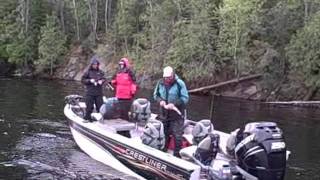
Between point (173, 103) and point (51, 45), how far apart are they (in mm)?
44650

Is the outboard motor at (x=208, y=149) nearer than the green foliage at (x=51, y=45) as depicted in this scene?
Yes

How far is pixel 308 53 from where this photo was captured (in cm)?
3403

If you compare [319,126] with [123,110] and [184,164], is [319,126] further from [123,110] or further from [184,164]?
[184,164]

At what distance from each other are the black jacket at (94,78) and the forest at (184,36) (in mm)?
22620

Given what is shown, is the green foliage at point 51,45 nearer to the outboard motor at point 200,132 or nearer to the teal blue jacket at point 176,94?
the outboard motor at point 200,132

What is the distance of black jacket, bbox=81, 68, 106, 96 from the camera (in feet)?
44.5

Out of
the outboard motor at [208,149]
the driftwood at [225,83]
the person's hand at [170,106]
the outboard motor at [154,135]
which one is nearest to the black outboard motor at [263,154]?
the outboard motor at [208,149]

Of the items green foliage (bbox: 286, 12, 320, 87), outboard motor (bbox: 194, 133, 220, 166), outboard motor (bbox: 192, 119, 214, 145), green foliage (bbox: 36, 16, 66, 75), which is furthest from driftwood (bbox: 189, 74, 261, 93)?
outboard motor (bbox: 194, 133, 220, 166)

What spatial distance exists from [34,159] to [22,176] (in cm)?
142

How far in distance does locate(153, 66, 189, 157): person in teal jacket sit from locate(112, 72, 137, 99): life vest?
2.15 metres

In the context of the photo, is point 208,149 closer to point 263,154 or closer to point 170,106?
point 263,154

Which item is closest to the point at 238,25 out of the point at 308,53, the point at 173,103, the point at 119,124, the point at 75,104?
the point at 308,53

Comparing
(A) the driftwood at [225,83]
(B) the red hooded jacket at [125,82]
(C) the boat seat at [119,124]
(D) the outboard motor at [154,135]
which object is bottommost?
(A) the driftwood at [225,83]

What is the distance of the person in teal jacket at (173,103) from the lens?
10.8 m
